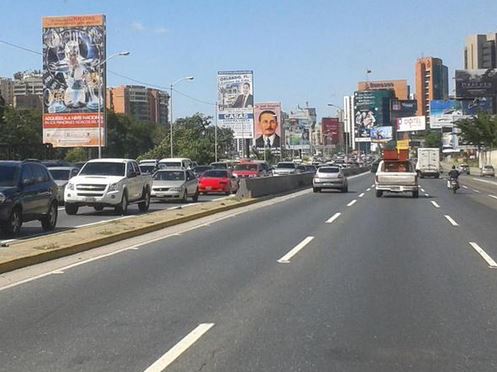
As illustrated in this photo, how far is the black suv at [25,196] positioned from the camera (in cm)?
1647

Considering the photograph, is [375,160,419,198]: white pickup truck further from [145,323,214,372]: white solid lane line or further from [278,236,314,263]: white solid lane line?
[145,323,214,372]: white solid lane line

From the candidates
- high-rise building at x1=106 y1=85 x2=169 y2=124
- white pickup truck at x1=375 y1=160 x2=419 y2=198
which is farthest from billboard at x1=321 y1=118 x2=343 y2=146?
white pickup truck at x1=375 y1=160 x2=419 y2=198

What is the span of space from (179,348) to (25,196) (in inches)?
447

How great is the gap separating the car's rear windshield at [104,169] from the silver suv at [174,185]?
6.21m

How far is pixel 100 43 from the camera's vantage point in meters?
64.8

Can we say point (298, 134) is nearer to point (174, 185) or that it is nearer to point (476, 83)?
point (476, 83)

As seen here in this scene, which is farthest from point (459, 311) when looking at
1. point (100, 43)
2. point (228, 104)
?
point (228, 104)

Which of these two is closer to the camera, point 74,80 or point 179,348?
point 179,348

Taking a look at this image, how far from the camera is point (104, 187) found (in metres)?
24.0

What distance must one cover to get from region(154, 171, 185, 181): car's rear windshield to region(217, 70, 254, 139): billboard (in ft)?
136

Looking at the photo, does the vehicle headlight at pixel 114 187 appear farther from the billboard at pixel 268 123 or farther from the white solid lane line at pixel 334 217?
the billboard at pixel 268 123

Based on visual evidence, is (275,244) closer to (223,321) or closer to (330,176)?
(223,321)

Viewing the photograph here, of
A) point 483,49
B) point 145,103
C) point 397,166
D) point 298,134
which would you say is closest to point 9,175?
point 397,166

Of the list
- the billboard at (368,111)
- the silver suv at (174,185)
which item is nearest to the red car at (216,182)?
the silver suv at (174,185)
